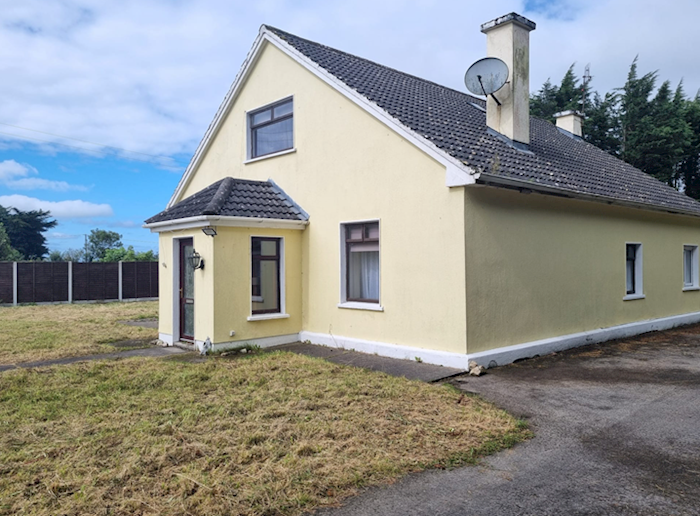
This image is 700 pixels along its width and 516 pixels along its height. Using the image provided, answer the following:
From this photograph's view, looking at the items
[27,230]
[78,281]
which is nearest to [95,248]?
[27,230]

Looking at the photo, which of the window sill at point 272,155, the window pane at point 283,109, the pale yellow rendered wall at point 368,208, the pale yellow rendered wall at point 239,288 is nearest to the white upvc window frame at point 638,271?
the pale yellow rendered wall at point 368,208

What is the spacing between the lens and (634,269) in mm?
13125

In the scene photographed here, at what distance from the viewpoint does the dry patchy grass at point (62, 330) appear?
1060 cm

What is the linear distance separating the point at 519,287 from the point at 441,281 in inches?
64.6

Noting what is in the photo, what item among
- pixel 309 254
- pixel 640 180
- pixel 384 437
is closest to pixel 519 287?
pixel 309 254

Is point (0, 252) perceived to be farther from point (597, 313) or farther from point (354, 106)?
point (597, 313)

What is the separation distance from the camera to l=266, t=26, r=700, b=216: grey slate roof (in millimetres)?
9523

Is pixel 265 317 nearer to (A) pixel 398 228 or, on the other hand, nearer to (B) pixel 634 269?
(A) pixel 398 228

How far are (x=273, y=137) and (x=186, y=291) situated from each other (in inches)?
171

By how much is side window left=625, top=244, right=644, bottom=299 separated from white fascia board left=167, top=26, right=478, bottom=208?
7002 millimetres

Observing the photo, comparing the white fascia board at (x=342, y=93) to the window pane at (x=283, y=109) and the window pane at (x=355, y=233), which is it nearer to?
the window pane at (x=283, y=109)

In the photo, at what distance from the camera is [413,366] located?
862 centimetres

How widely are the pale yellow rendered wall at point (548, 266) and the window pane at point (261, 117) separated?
636cm

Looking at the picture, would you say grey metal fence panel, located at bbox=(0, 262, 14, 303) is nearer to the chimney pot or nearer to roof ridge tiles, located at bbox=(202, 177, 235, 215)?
roof ridge tiles, located at bbox=(202, 177, 235, 215)
